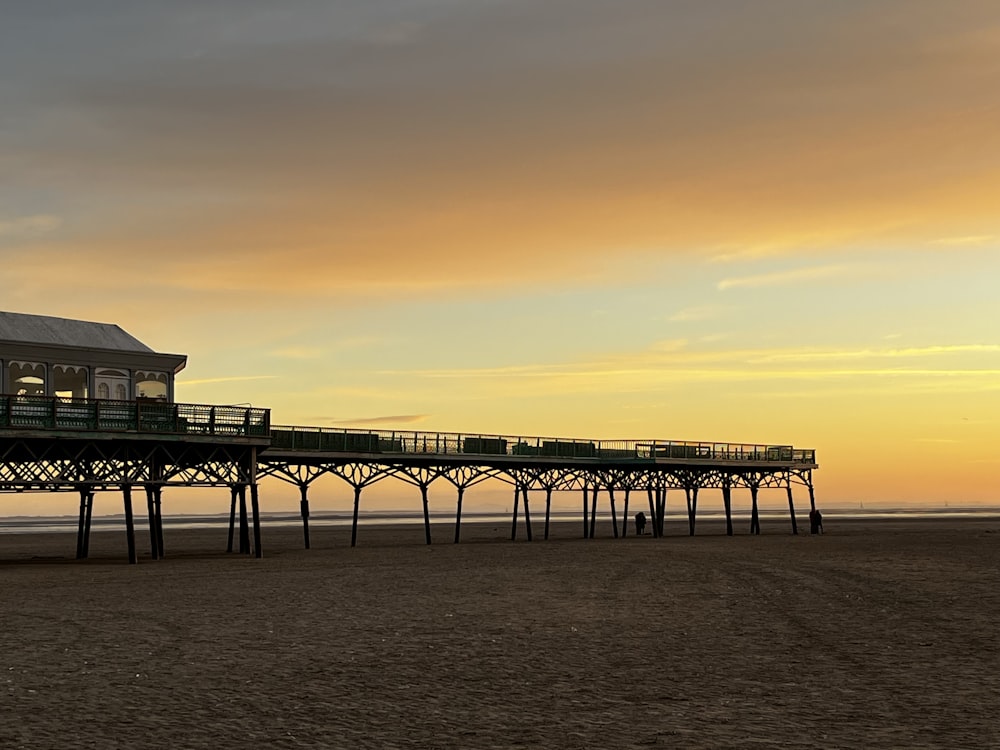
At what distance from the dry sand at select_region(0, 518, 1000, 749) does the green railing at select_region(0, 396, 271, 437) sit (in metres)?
6.64

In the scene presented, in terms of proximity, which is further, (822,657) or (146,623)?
(146,623)

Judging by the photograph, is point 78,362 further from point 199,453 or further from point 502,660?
point 502,660

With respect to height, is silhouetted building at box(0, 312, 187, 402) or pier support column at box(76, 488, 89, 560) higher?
silhouetted building at box(0, 312, 187, 402)

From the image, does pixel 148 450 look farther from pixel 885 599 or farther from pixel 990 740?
pixel 990 740

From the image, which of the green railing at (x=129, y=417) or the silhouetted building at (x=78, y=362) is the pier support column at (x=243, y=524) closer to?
the green railing at (x=129, y=417)

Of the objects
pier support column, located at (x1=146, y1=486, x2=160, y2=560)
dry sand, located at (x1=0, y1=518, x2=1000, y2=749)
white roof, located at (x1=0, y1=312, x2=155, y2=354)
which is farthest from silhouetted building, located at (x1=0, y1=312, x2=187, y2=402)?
dry sand, located at (x1=0, y1=518, x2=1000, y2=749)

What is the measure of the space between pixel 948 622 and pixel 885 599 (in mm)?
4614

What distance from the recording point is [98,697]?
1695 centimetres

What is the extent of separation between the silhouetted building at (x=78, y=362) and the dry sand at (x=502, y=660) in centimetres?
946

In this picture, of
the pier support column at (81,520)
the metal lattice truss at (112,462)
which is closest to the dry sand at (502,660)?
the metal lattice truss at (112,462)

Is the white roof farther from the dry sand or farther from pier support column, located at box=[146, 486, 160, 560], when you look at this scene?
the dry sand

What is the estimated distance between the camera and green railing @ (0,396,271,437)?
41.0m

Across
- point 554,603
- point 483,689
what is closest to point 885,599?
point 554,603

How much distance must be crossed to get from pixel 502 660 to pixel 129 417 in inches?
1080
